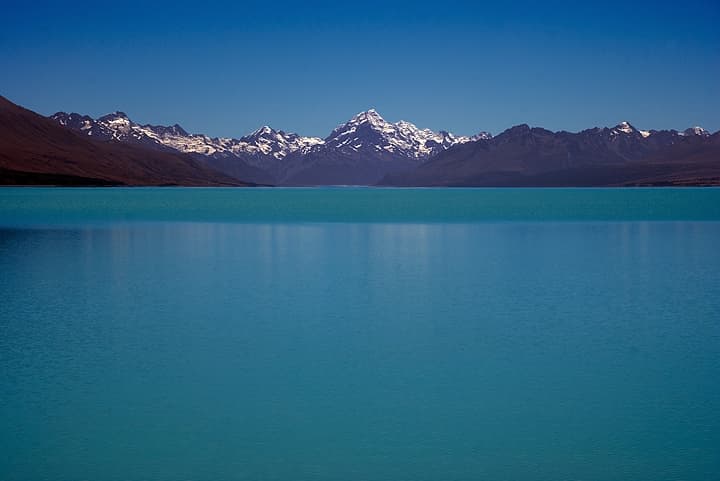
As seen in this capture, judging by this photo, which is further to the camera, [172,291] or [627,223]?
[627,223]

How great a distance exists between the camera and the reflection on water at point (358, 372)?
12.2 meters

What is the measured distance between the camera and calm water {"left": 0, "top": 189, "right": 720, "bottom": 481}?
40.0 ft

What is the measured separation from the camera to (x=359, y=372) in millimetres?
17219

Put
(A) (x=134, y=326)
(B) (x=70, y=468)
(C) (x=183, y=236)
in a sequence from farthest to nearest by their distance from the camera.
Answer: (C) (x=183, y=236) → (A) (x=134, y=326) → (B) (x=70, y=468)

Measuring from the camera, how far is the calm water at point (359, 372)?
40.0 feet

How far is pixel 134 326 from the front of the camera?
73.3ft

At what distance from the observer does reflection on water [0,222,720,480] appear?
1222 centimetres

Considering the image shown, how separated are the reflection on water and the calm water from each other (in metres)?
0.06

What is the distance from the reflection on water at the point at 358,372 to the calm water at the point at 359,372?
0.06 meters

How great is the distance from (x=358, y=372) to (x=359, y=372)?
0.07ft

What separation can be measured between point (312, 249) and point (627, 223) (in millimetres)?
40575

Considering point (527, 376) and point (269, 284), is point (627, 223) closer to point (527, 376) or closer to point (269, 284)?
point (269, 284)

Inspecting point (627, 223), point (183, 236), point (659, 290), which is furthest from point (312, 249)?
point (627, 223)

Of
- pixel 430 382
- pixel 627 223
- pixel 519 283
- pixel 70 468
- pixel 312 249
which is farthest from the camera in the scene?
pixel 627 223
